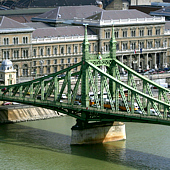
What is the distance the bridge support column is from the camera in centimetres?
13688

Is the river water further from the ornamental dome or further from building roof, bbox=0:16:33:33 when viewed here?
building roof, bbox=0:16:33:33

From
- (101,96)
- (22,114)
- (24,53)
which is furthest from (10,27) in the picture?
(101,96)

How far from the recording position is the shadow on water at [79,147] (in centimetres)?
12519

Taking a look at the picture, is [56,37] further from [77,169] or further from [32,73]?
[77,169]

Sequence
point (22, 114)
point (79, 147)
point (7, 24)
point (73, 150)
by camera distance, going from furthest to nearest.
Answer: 1. point (7, 24)
2. point (22, 114)
3. point (79, 147)
4. point (73, 150)

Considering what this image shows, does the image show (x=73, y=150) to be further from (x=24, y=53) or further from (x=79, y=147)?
(x=24, y=53)

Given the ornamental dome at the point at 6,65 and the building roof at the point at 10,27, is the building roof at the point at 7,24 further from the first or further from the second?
the ornamental dome at the point at 6,65

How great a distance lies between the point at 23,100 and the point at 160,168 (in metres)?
30.4

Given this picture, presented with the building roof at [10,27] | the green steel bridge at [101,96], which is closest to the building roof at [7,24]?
the building roof at [10,27]

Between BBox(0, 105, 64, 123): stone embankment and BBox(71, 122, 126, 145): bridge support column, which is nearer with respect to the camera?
BBox(71, 122, 126, 145): bridge support column

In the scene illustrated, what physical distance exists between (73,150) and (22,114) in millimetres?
25119

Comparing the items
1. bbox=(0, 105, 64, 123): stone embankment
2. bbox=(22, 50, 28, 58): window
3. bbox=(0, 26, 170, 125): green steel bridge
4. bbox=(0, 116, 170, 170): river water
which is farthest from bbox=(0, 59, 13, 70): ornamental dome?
bbox=(0, 26, 170, 125): green steel bridge

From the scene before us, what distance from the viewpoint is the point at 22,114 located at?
15688 cm

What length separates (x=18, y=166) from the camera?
409ft
